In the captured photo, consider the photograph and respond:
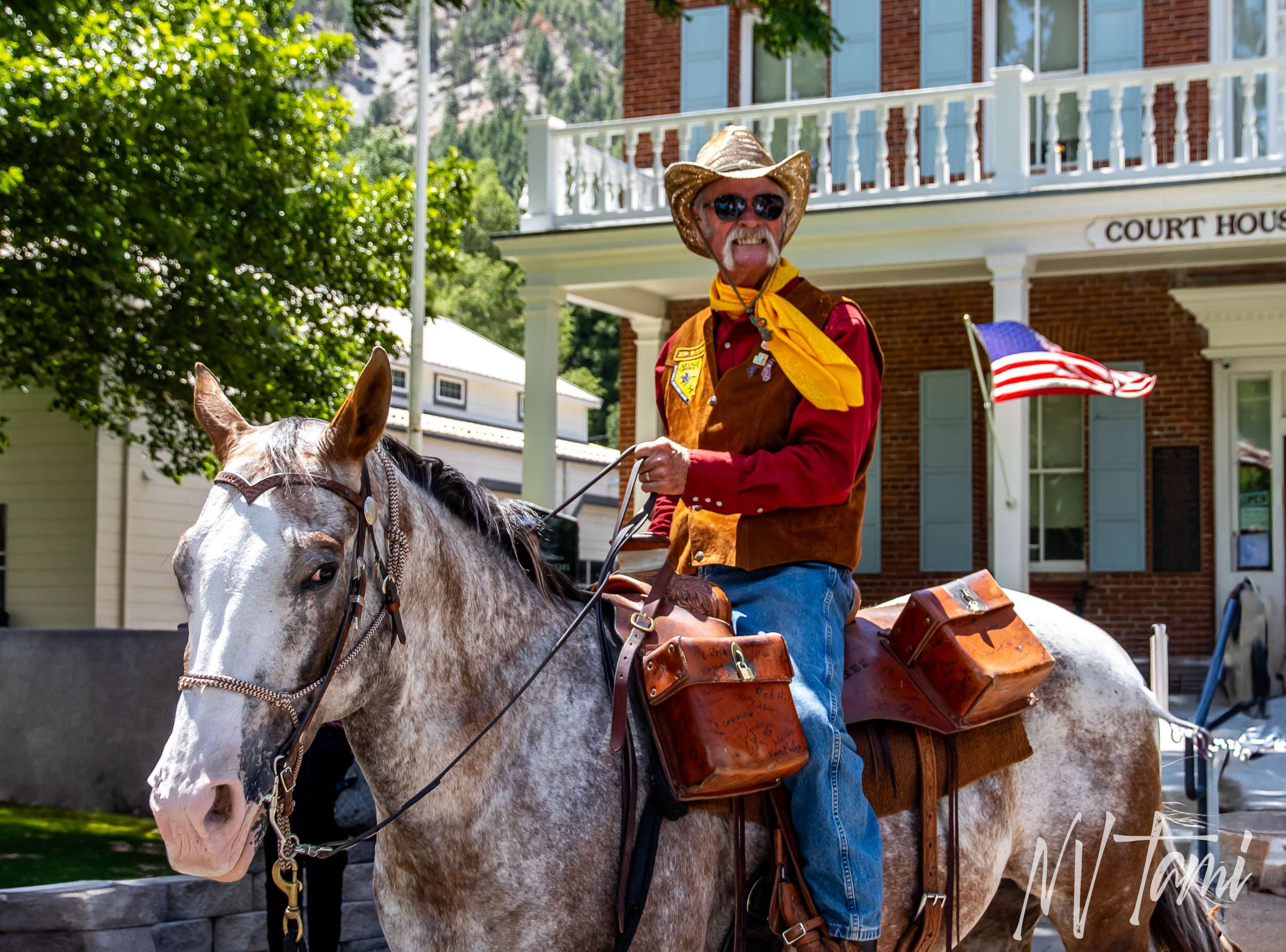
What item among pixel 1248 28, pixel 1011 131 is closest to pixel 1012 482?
pixel 1011 131

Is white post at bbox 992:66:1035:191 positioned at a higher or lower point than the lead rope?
higher

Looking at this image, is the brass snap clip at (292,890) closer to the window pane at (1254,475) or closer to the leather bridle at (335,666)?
the leather bridle at (335,666)

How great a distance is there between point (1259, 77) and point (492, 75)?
14683cm

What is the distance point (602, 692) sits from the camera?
3.21 meters

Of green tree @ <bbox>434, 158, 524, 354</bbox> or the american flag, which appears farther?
green tree @ <bbox>434, 158, 524, 354</bbox>

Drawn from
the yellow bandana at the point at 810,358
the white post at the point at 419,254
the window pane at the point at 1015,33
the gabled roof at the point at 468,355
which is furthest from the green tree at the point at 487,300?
the yellow bandana at the point at 810,358

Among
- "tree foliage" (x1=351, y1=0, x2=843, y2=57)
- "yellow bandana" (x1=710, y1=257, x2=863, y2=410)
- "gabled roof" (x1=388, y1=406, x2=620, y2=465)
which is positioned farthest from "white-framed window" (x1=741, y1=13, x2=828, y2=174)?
"yellow bandana" (x1=710, y1=257, x2=863, y2=410)

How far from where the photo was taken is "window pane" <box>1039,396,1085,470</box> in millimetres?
15672

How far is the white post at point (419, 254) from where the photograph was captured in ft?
50.9

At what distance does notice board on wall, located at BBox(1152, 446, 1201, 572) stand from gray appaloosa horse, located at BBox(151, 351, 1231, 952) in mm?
12448

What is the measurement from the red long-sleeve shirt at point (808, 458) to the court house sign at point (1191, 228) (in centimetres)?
1061

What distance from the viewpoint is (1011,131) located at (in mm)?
13508

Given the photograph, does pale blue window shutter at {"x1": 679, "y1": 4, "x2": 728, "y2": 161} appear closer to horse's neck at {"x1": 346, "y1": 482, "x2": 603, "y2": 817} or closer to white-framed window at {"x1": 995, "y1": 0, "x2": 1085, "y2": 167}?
white-framed window at {"x1": 995, "y1": 0, "x2": 1085, "y2": 167}

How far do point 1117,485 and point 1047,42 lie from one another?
5297mm
